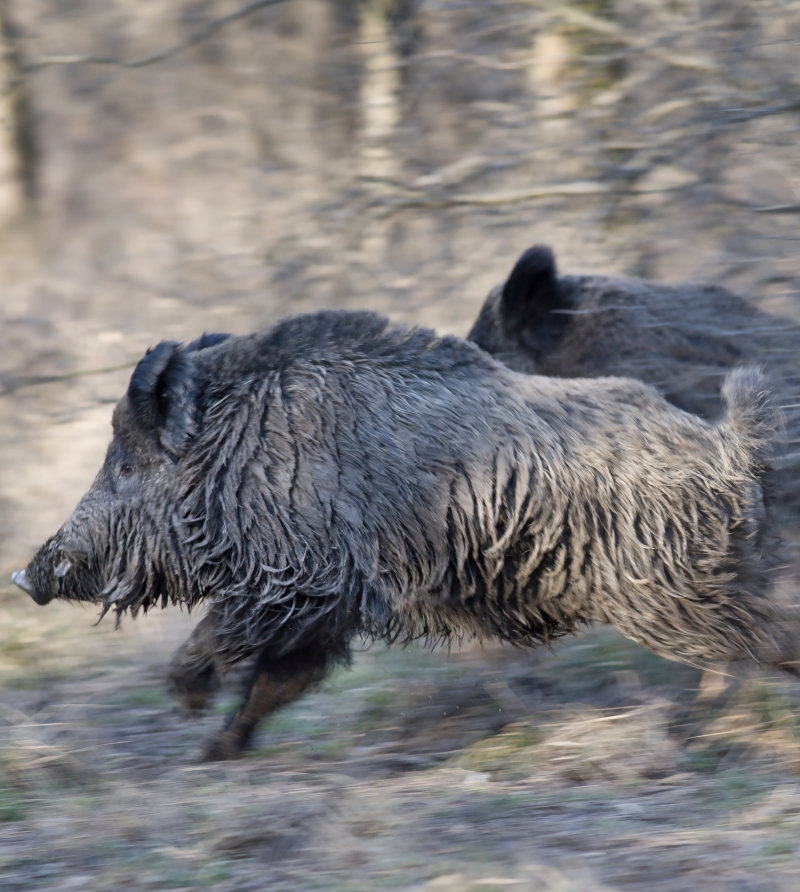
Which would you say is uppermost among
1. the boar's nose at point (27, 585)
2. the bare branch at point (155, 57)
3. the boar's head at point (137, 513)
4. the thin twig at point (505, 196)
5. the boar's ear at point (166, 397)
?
the bare branch at point (155, 57)

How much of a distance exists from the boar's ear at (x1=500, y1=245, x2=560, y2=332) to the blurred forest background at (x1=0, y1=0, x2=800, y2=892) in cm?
44

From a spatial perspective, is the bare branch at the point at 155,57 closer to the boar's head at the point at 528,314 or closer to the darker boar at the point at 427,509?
the boar's head at the point at 528,314

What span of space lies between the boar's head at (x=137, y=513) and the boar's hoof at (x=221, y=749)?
2.08 feet

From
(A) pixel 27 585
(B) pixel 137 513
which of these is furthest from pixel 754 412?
(A) pixel 27 585

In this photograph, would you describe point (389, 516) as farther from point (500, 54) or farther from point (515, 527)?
point (500, 54)

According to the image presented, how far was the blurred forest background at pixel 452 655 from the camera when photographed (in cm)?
360

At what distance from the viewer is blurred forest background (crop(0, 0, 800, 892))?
3.60 m

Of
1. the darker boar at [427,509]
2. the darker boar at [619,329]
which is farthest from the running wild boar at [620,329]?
the darker boar at [427,509]

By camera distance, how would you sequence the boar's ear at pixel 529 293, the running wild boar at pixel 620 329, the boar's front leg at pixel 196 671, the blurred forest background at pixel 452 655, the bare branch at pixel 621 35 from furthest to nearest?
1. the boar's ear at pixel 529 293
2. the running wild boar at pixel 620 329
3. the bare branch at pixel 621 35
4. the boar's front leg at pixel 196 671
5. the blurred forest background at pixel 452 655

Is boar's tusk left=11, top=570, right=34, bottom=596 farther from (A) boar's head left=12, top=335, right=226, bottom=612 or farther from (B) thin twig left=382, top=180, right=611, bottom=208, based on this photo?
(B) thin twig left=382, top=180, right=611, bottom=208

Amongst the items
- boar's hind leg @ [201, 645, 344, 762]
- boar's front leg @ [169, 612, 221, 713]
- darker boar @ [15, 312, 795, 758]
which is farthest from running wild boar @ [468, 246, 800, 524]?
boar's front leg @ [169, 612, 221, 713]

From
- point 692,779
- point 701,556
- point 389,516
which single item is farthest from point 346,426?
point 692,779

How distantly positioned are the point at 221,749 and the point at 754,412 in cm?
258

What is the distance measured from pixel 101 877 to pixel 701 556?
2.46 metres
